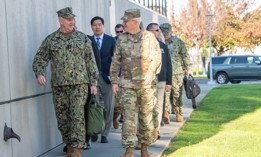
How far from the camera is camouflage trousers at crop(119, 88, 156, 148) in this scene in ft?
24.8

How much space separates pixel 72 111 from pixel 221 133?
3435 millimetres

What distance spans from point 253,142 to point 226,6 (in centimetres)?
4843

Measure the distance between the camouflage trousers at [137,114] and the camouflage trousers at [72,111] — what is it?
513 millimetres

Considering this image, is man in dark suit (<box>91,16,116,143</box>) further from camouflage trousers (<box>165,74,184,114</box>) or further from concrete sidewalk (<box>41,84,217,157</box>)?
camouflage trousers (<box>165,74,184,114</box>)

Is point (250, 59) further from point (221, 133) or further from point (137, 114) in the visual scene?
point (137, 114)

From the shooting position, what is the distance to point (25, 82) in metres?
7.73

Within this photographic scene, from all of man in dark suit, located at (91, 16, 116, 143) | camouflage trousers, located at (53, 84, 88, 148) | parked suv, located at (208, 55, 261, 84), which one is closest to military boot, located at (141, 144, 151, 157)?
camouflage trousers, located at (53, 84, 88, 148)

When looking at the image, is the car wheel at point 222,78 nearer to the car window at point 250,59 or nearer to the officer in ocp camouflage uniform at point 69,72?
the car window at point 250,59

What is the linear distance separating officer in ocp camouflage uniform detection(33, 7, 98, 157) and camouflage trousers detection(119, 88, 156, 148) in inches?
18.9

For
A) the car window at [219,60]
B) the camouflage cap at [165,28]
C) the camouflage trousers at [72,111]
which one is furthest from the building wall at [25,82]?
the car window at [219,60]

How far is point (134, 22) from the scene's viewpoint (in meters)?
Answer: 7.63

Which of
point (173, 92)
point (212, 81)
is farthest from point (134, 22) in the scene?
point (212, 81)

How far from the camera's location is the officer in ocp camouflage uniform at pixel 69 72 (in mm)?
7676

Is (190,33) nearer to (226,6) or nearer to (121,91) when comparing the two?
(226,6)
